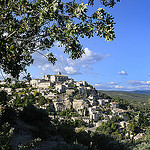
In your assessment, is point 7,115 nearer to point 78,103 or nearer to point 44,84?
point 78,103

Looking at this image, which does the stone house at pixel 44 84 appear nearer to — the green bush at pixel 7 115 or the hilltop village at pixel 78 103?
the hilltop village at pixel 78 103

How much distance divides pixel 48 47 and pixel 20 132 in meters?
8.71

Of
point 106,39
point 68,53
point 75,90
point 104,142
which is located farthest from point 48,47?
→ point 75,90

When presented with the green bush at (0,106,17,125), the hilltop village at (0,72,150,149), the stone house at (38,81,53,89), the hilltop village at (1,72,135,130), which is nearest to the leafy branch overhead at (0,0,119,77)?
the hilltop village at (0,72,150,149)

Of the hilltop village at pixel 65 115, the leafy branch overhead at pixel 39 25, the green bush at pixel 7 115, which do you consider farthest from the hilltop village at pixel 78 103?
the leafy branch overhead at pixel 39 25

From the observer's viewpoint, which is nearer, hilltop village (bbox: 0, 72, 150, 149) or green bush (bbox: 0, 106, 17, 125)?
green bush (bbox: 0, 106, 17, 125)

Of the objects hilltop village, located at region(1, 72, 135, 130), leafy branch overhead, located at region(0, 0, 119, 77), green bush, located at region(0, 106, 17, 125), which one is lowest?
hilltop village, located at region(1, 72, 135, 130)

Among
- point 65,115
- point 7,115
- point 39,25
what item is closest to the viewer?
point 39,25

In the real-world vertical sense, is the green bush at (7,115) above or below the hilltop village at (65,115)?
above

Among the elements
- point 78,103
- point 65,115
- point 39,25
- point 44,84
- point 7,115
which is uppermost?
point 39,25

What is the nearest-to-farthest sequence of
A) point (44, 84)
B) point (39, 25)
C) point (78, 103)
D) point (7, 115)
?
1. point (39, 25)
2. point (7, 115)
3. point (78, 103)
4. point (44, 84)

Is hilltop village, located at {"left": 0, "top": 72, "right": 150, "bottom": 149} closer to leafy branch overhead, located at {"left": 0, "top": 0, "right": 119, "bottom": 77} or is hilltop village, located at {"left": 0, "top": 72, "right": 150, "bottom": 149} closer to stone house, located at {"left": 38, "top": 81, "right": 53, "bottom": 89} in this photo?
stone house, located at {"left": 38, "top": 81, "right": 53, "bottom": 89}

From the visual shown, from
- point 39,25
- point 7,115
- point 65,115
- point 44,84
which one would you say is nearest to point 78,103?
point 65,115

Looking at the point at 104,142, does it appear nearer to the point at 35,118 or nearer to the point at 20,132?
the point at 35,118
